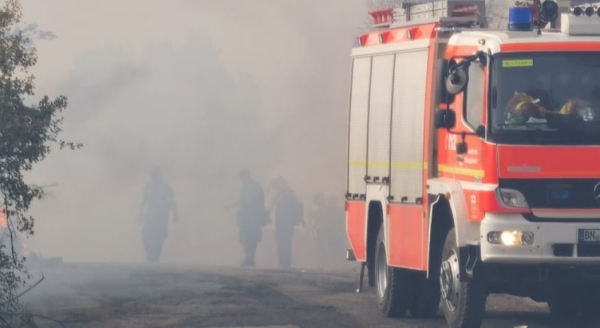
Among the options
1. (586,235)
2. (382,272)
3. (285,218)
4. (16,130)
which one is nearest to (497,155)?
(586,235)

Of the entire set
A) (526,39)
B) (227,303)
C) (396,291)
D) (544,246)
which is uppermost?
(526,39)

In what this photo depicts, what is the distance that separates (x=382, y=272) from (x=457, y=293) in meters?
2.89

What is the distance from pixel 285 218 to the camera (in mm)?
52438

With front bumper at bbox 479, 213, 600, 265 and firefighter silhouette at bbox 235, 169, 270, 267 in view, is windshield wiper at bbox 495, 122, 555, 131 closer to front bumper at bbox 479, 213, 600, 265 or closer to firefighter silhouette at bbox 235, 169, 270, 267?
front bumper at bbox 479, 213, 600, 265

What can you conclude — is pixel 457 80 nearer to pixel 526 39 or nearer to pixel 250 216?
pixel 526 39

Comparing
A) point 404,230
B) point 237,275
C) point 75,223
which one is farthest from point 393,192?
point 75,223

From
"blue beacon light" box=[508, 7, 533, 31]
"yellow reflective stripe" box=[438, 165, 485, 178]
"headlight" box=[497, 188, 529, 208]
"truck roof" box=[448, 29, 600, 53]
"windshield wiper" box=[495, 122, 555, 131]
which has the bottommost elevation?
"headlight" box=[497, 188, 529, 208]

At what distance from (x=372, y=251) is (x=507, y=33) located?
429cm

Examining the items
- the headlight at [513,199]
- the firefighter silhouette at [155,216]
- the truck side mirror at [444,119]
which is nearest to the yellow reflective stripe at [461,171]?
the headlight at [513,199]

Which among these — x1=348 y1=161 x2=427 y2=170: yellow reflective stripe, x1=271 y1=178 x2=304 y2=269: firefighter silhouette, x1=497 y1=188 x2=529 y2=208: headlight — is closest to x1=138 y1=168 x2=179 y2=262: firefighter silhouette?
x1=271 y1=178 x2=304 y2=269: firefighter silhouette

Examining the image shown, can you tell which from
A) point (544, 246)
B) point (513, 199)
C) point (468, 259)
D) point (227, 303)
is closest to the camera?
point (544, 246)

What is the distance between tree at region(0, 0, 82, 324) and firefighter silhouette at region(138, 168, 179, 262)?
29731 mm

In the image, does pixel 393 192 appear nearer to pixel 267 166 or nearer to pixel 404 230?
pixel 404 230

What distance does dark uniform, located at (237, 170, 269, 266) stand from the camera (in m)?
47.2
